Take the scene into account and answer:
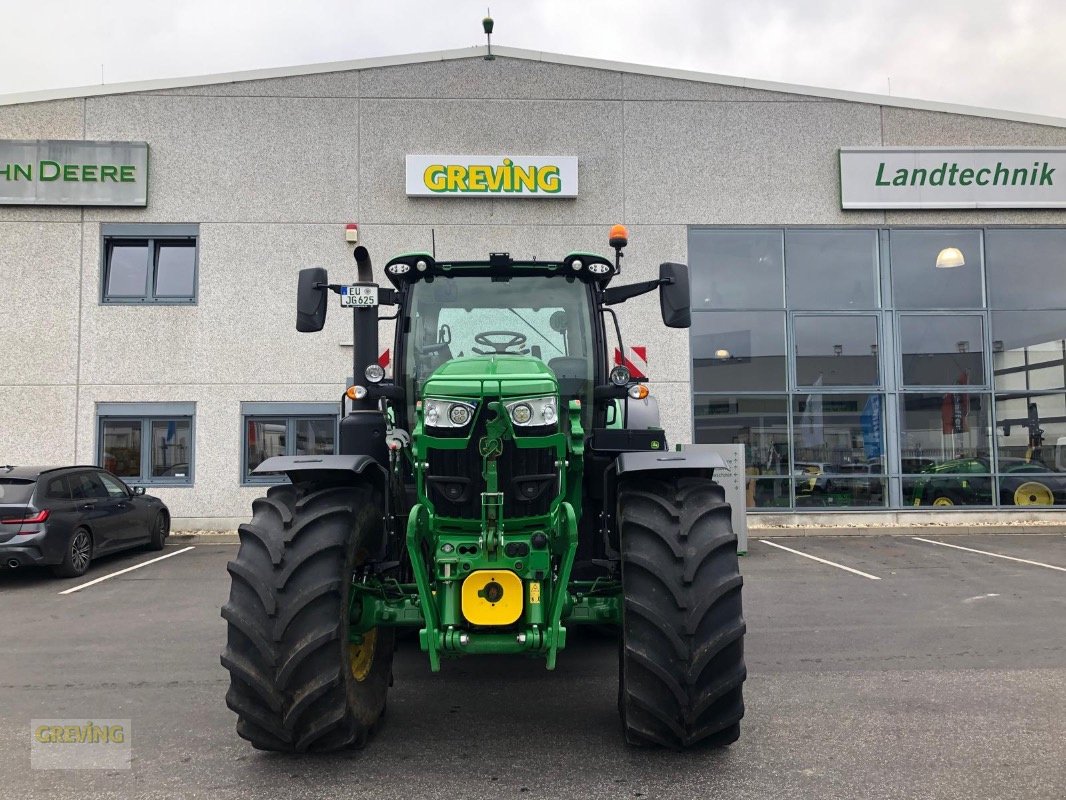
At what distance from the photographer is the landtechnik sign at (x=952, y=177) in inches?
585

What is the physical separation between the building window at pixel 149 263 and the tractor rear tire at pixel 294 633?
11703 mm

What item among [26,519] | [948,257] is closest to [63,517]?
[26,519]

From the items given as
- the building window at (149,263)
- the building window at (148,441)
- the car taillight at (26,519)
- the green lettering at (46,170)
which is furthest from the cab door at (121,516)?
the green lettering at (46,170)

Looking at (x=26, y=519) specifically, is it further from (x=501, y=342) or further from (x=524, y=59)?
(x=524, y=59)

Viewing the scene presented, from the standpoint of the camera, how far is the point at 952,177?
1503 centimetres

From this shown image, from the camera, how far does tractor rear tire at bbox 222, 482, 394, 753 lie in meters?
3.63

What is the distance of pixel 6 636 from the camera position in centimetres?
689

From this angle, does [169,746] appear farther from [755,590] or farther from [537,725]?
[755,590]

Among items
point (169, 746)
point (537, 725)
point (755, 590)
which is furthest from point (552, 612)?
point (755, 590)

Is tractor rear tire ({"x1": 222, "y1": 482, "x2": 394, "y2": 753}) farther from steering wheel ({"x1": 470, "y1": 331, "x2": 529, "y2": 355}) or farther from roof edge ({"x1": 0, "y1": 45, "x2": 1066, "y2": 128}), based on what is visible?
Answer: roof edge ({"x1": 0, "y1": 45, "x2": 1066, "y2": 128})

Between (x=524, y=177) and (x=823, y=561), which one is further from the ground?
(x=524, y=177)

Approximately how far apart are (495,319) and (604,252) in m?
9.50

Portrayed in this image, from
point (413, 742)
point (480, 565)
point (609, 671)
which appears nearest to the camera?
point (480, 565)

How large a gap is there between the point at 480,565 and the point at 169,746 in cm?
209
